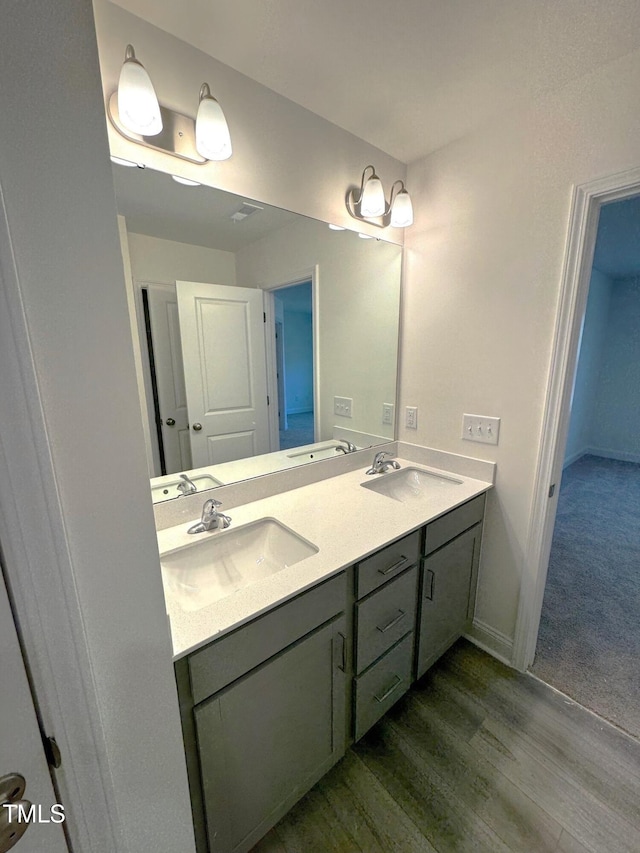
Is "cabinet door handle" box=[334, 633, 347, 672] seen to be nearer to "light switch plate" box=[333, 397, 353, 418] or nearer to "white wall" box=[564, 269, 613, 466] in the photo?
"light switch plate" box=[333, 397, 353, 418]

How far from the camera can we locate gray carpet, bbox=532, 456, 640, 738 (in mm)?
1539

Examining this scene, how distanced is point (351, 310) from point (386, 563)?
4.09 feet

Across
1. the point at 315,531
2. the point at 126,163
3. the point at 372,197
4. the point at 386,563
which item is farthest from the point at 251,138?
the point at 386,563

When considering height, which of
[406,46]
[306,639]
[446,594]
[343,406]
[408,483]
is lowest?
[446,594]

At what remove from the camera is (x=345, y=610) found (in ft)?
3.56

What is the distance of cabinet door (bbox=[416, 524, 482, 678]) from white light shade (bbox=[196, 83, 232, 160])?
162 centimetres

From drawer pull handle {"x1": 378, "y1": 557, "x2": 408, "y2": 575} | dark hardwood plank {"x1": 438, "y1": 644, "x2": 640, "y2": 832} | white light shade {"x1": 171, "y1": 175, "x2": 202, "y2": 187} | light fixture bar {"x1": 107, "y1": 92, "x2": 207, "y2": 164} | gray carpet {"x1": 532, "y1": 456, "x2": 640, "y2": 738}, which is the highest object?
light fixture bar {"x1": 107, "y1": 92, "x2": 207, "y2": 164}

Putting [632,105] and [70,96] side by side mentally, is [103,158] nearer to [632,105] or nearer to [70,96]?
[70,96]

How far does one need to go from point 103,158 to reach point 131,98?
78cm

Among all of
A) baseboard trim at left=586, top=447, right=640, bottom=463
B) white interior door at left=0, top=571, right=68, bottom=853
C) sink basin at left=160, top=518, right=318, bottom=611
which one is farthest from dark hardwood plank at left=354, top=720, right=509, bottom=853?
baseboard trim at left=586, top=447, right=640, bottom=463

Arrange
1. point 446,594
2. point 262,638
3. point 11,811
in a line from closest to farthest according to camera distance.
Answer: point 11,811 → point 262,638 → point 446,594

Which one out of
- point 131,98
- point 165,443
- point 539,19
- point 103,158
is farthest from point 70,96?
point 539,19

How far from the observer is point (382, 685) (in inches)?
51.1

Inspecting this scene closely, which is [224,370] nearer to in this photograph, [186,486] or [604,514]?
[186,486]
